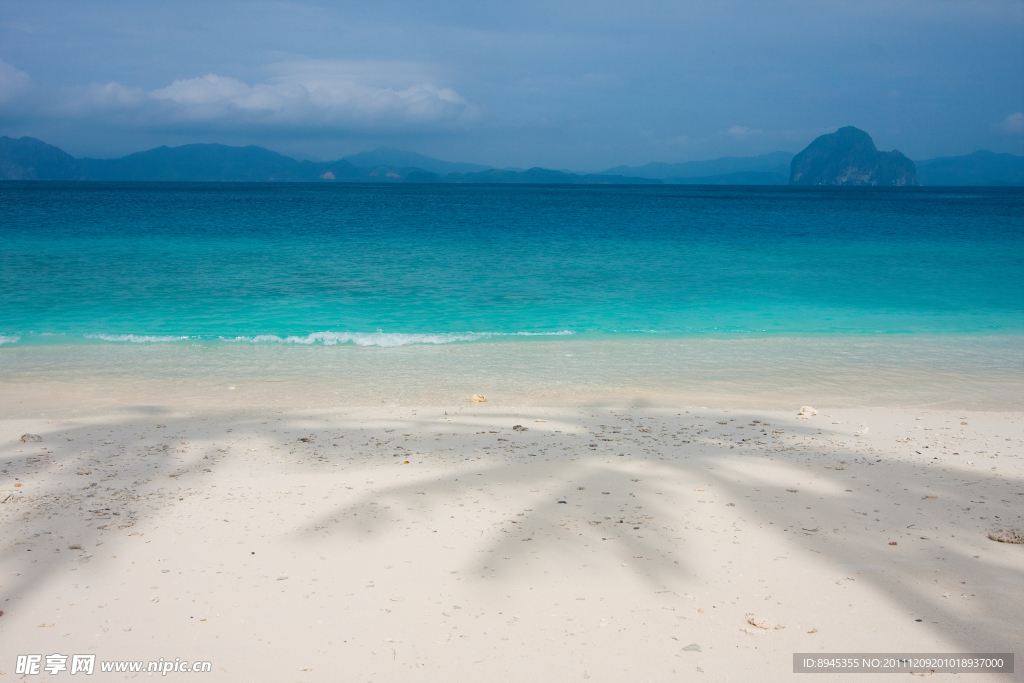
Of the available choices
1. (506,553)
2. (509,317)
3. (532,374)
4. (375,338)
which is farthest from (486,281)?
(506,553)

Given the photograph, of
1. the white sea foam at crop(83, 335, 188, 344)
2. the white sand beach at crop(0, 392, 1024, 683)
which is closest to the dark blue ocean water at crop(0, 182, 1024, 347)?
the white sea foam at crop(83, 335, 188, 344)

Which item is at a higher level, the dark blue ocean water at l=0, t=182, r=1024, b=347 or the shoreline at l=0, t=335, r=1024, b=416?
the dark blue ocean water at l=0, t=182, r=1024, b=347

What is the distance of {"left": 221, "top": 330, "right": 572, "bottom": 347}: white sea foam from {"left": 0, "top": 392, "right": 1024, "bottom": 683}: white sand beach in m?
7.00

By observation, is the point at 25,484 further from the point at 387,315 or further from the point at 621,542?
the point at 387,315

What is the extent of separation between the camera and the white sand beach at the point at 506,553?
3.38 metres

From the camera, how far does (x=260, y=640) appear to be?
3430 mm

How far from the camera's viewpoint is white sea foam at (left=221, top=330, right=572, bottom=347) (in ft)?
45.5

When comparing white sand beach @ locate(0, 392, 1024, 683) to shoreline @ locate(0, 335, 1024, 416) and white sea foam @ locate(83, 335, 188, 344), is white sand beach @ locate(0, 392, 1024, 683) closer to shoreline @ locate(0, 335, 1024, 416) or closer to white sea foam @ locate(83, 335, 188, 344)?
shoreline @ locate(0, 335, 1024, 416)

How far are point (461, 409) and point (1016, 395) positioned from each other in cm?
849

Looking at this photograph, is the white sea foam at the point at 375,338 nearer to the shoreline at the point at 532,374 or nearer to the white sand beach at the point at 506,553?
the shoreline at the point at 532,374

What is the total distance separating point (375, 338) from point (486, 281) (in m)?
8.73

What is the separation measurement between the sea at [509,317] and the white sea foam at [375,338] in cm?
9

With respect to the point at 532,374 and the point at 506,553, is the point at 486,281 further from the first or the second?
the point at 506,553

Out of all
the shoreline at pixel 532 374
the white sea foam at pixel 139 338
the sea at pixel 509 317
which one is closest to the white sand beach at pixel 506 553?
the shoreline at pixel 532 374
